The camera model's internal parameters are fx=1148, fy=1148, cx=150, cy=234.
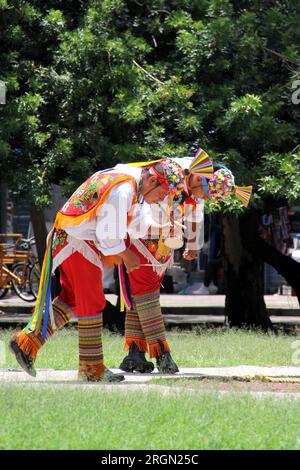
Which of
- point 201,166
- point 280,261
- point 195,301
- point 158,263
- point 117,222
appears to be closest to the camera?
point 117,222

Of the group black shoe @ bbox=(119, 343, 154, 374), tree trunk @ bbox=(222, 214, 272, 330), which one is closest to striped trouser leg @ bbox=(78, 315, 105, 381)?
black shoe @ bbox=(119, 343, 154, 374)

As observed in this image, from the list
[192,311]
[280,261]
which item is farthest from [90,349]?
[192,311]

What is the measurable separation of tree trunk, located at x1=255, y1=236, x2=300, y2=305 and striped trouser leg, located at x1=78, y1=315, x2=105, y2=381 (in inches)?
300

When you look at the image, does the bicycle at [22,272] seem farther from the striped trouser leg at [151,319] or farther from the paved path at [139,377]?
the striped trouser leg at [151,319]

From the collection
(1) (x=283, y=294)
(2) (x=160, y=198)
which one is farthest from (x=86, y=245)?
(1) (x=283, y=294)

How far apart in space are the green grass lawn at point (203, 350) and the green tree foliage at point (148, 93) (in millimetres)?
1562

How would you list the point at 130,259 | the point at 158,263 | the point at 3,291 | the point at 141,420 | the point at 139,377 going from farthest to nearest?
the point at 3,291
the point at 158,263
the point at 139,377
the point at 130,259
the point at 141,420

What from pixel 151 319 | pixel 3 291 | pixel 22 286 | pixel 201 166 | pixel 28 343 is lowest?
pixel 3 291

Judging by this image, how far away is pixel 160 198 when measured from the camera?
29.2 feet

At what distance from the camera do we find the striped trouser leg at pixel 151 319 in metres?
9.22

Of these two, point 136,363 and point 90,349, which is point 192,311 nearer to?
point 136,363

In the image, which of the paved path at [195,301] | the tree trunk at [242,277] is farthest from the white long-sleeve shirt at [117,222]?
the paved path at [195,301]

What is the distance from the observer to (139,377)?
891 centimetres

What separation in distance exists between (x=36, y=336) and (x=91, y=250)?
30.5 inches
